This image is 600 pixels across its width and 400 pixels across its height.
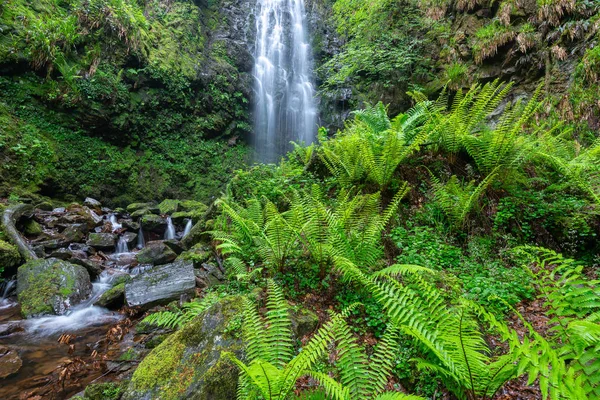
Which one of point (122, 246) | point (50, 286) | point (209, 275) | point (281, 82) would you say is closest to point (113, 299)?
point (50, 286)

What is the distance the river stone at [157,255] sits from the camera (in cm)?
605

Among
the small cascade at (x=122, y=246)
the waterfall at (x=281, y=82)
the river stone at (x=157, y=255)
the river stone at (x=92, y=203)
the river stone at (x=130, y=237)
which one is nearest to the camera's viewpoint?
the river stone at (x=157, y=255)

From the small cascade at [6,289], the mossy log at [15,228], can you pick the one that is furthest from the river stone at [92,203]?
the small cascade at [6,289]

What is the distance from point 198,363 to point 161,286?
2.46 m

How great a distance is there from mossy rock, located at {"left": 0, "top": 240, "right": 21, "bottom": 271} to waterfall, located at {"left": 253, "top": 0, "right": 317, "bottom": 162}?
11039 mm

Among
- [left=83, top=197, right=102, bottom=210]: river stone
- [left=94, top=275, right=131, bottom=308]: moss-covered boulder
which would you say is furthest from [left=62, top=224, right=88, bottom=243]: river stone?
[left=94, top=275, right=131, bottom=308]: moss-covered boulder

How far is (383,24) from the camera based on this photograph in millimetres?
10070

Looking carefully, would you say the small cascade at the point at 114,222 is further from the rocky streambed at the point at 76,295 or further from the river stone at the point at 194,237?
the river stone at the point at 194,237

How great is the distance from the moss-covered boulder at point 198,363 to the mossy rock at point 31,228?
239 inches

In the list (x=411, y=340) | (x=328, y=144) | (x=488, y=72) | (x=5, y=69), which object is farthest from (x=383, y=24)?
(x=5, y=69)

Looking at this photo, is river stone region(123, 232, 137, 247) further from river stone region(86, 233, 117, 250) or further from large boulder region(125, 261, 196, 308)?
large boulder region(125, 261, 196, 308)

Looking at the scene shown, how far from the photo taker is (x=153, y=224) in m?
8.72

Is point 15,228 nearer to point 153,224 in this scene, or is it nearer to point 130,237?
point 130,237

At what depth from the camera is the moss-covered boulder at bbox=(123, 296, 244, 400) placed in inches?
81.0
